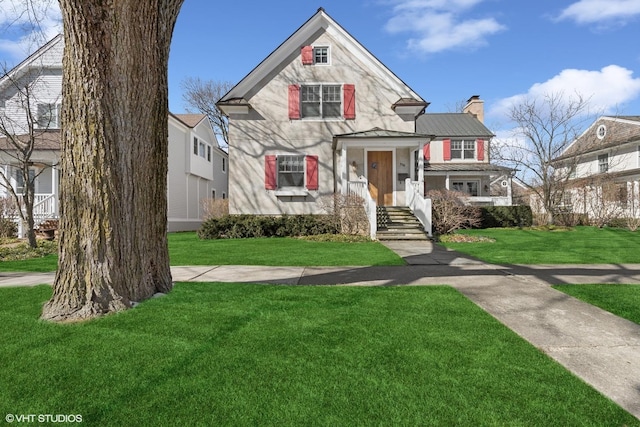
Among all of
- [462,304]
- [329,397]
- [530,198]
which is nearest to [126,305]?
[329,397]

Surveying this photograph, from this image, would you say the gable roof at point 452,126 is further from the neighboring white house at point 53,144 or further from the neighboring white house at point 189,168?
the neighboring white house at point 53,144

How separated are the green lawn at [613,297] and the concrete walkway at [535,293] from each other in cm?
19

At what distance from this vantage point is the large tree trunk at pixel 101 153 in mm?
3250

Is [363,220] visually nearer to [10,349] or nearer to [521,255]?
[521,255]

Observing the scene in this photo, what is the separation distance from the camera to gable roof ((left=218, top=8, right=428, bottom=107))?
14164 millimetres

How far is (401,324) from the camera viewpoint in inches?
121

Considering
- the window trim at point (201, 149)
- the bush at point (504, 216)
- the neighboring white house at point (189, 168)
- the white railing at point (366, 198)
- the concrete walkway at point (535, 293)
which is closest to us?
the concrete walkway at point (535, 293)

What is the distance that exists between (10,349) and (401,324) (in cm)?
314

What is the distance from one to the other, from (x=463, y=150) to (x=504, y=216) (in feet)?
27.3

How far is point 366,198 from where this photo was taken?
12023mm

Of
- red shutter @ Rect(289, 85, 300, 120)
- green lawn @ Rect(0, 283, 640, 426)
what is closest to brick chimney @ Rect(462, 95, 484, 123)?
red shutter @ Rect(289, 85, 300, 120)

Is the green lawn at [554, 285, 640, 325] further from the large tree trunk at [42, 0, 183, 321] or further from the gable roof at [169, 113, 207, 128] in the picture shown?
the gable roof at [169, 113, 207, 128]

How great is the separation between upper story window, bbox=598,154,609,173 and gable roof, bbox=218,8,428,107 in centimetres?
2045

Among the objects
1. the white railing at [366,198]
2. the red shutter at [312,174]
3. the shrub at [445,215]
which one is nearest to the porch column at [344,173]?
the white railing at [366,198]
